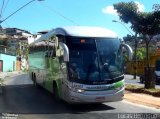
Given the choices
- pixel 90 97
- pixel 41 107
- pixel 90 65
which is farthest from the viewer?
pixel 41 107

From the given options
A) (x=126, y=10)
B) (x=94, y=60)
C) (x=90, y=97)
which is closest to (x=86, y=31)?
(x=94, y=60)

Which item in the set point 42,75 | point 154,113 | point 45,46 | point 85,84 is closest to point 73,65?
point 85,84

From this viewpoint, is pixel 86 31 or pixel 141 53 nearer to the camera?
pixel 86 31

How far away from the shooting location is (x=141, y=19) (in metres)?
24.3

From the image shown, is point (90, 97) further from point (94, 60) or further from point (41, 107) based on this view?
point (41, 107)

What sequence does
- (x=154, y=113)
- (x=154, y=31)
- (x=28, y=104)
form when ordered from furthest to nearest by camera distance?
(x=154, y=31) → (x=28, y=104) → (x=154, y=113)

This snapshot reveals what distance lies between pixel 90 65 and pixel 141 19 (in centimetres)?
1042

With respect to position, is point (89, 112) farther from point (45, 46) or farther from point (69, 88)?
point (45, 46)

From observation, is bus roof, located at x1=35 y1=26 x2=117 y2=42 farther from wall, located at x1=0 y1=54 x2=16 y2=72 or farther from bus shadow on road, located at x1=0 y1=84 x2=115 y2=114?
wall, located at x1=0 y1=54 x2=16 y2=72

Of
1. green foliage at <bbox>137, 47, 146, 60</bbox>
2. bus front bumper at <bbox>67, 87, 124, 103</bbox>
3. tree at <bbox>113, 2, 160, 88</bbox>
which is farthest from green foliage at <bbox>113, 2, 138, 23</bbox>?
green foliage at <bbox>137, 47, 146, 60</bbox>

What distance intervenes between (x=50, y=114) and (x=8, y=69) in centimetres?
6833

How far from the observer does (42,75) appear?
21859mm

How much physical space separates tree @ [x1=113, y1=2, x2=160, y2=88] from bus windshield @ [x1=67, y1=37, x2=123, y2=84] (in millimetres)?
8931

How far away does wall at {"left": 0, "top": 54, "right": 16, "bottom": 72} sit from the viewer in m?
→ 77.3
